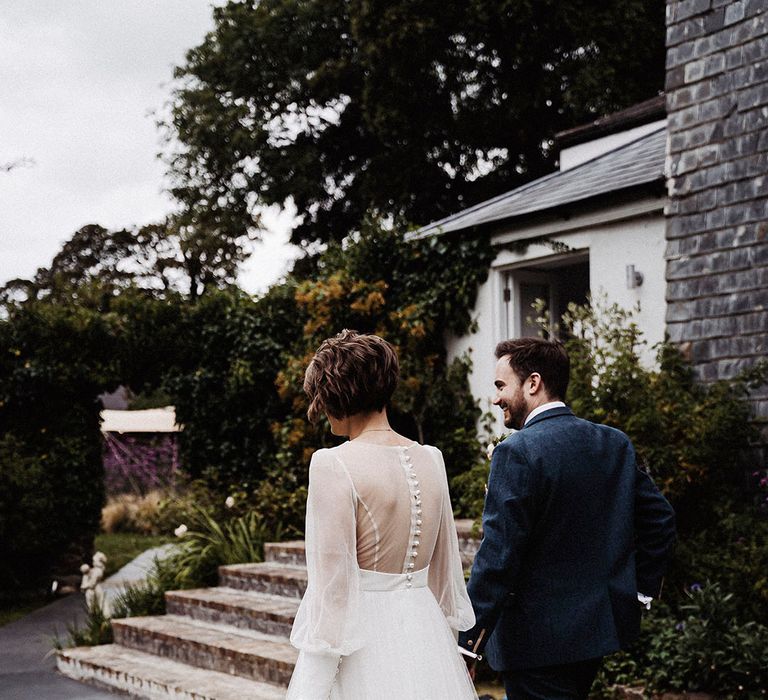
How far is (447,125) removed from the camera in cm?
1919

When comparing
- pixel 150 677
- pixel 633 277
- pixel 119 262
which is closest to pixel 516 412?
pixel 150 677

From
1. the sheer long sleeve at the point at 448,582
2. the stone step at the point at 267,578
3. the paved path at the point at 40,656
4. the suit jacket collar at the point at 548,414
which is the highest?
the suit jacket collar at the point at 548,414

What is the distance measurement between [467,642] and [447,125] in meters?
17.0

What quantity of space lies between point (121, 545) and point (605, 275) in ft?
34.5

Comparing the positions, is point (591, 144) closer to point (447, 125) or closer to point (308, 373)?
point (447, 125)

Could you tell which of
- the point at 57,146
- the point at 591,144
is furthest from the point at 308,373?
the point at 57,146

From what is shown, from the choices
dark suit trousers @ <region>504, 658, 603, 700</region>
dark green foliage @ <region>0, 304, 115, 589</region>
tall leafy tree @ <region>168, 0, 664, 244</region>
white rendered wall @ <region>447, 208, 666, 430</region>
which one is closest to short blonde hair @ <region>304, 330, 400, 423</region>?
dark suit trousers @ <region>504, 658, 603, 700</region>

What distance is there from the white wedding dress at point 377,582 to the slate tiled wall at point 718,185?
15.4ft

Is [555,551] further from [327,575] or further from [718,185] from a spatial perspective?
[718,185]

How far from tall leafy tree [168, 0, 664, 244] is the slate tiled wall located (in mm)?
9522

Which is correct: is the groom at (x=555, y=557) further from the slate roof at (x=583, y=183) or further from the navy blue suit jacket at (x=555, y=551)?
the slate roof at (x=583, y=183)

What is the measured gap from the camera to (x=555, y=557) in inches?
122

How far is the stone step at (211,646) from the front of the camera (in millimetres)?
6887

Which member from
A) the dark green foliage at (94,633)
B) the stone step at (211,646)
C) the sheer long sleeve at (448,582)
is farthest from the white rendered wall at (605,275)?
the sheer long sleeve at (448,582)
